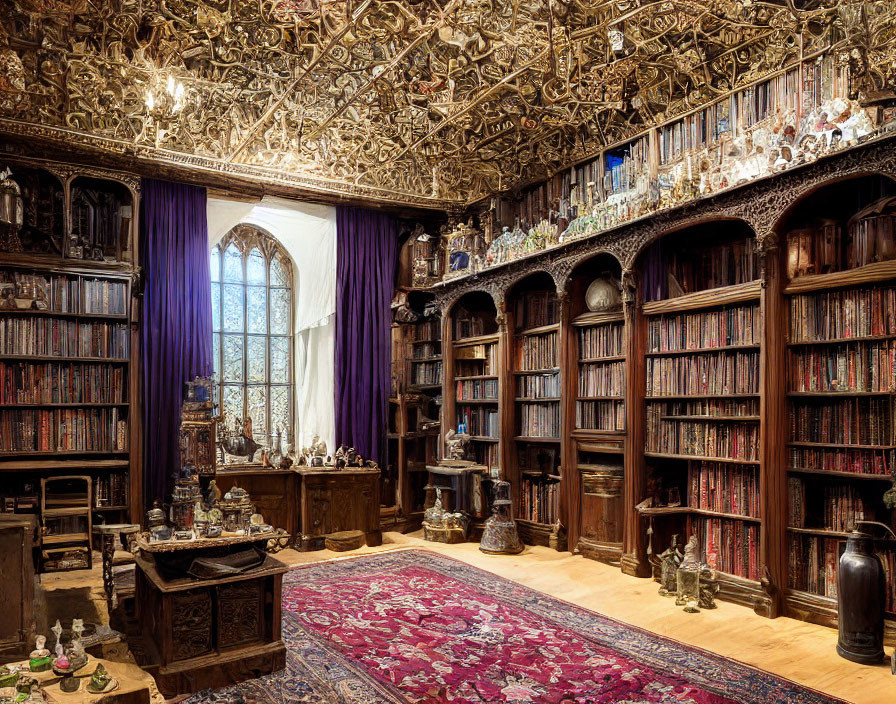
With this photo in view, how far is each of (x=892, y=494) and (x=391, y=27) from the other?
4695 millimetres

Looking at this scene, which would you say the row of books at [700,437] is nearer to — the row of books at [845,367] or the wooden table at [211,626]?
the row of books at [845,367]

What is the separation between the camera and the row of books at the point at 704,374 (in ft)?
16.8

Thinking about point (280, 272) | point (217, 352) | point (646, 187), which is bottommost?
point (217, 352)

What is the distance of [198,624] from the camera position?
3.57 m

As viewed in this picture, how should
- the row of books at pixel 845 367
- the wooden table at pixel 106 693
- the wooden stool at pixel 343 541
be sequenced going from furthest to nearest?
1. the wooden stool at pixel 343 541
2. the row of books at pixel 845 367
3. the wooden table at pixel 106 693

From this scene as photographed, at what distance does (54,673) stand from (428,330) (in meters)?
6.27

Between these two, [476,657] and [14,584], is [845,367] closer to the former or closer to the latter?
[476,657]

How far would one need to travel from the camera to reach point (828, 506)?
456 cm

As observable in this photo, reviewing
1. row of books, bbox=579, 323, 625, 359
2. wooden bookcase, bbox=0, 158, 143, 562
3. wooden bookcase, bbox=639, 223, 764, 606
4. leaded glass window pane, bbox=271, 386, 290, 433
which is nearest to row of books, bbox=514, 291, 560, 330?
row of books, bbox=579, 323, 625, 359

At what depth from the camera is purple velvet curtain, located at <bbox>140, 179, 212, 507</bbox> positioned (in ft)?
22.6

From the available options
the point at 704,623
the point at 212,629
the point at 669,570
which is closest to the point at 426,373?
Result: the point at 669,570

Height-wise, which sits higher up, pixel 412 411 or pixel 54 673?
pixel 412 411

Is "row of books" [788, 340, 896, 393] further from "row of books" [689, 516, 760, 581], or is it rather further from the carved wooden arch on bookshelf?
"row of books" [689, 516, 760, 581]

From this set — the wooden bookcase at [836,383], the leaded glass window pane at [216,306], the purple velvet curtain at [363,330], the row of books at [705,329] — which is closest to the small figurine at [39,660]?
the wooden bookcase at [836,383]
